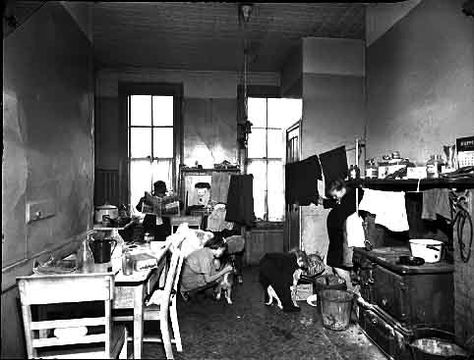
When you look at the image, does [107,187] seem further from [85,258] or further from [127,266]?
[127,266]

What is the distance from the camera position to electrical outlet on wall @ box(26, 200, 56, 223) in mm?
3038

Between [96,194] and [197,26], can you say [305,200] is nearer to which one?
[197,26]

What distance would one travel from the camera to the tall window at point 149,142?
7.86 m

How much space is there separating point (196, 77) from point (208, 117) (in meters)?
0.86

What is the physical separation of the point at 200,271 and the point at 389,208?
7.68 feet

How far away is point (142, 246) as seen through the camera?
420 centimetres

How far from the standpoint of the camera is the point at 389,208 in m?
3.83

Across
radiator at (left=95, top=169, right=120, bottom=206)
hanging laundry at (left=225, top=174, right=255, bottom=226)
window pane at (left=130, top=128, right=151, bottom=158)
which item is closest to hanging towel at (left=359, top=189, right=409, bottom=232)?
hanging laundry at (left=225, top=174, right=255, bottom=226)

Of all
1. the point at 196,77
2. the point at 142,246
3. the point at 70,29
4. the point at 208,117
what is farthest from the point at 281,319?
the point at 196,77

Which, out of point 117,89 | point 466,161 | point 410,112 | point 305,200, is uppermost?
point 117,89

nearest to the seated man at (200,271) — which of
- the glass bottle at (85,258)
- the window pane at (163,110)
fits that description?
the glass bottle at (85,258)

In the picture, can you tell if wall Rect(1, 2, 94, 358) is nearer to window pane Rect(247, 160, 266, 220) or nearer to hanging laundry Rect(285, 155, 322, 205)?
hanging laundry Rect(285, 155, 322, 205)

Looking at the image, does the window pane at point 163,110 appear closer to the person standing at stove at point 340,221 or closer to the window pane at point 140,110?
the window pane at point 140,110

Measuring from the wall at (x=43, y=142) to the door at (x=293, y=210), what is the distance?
322 cm
